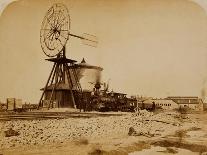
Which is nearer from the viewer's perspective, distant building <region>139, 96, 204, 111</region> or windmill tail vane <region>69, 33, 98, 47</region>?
distant building <region>139, 96, 204, 111</region>

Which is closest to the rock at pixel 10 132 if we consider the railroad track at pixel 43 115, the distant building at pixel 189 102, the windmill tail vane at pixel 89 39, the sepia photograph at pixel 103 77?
the sepia photograph at pixel 103 77

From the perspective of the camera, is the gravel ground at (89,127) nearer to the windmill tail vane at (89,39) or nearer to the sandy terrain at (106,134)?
the sandy terrain at (106,134)

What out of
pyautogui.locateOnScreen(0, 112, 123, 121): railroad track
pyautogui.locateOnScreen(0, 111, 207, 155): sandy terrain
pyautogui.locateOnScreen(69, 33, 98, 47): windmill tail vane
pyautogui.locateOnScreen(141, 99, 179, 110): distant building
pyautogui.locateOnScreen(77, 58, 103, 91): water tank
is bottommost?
pyautogui.locateOnScreen(0, 111, 207, 155): sandy terrain

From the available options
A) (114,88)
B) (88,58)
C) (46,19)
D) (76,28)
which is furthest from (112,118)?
(46,19)

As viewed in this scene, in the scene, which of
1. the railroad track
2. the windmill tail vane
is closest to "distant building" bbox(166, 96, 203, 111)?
the railroad track

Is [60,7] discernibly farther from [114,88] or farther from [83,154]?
[83,154]

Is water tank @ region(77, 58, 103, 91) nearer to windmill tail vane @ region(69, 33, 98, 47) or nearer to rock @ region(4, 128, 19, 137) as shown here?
windmill tail vane @ region(69, 33, 98, 47)

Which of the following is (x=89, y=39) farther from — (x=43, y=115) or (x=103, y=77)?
(x=43, y=115)
